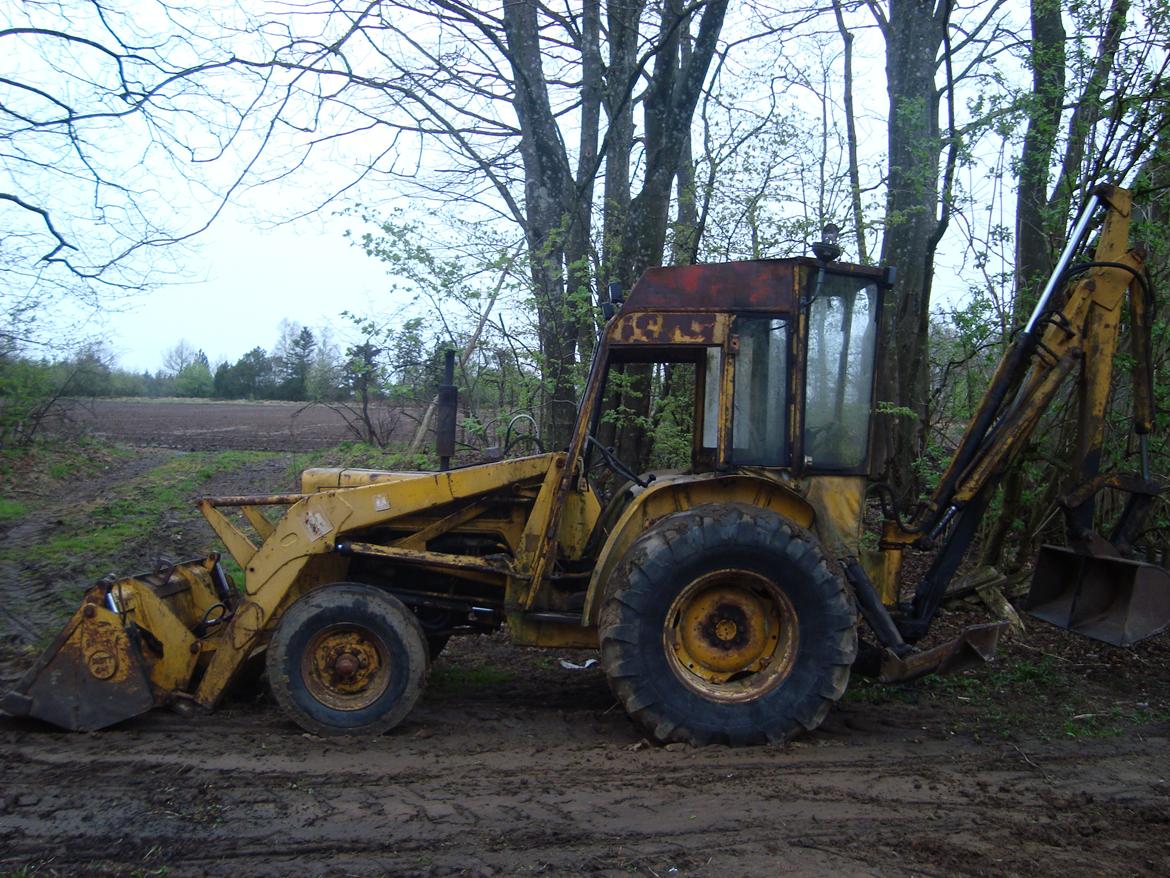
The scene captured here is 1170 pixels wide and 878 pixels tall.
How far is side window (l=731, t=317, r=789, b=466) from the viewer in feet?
17.6

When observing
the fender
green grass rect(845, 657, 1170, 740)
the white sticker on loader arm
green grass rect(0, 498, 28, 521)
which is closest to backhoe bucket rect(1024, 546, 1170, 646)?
green grass rect(845, 657, 1170, 740)

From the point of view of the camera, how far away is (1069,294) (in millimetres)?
5793

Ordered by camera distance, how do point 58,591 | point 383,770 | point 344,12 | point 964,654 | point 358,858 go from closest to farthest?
point 358,858 → point 383,770 → point 964,654 → point 58,591 → point 344,12

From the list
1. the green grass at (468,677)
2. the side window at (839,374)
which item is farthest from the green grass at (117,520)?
the side window at (839,374)

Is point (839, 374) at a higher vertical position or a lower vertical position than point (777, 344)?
lower

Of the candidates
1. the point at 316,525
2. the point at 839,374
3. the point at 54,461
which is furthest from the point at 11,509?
the point at 839,374

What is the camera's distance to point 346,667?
17.5ft

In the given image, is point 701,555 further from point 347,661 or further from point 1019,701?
point 1019,701

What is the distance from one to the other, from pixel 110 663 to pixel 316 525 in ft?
4.32

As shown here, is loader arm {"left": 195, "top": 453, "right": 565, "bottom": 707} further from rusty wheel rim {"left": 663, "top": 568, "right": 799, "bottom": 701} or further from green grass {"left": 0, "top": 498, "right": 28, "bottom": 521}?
green grass {"left": 0, "top": 498, "right": 28, "bottom": 521}

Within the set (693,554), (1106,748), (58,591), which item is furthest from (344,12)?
(1106,748)

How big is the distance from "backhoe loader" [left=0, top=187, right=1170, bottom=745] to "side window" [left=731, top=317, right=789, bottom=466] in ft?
0.04

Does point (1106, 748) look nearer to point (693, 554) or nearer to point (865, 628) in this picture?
point (865, 628)

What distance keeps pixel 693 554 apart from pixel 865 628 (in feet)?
6.86
